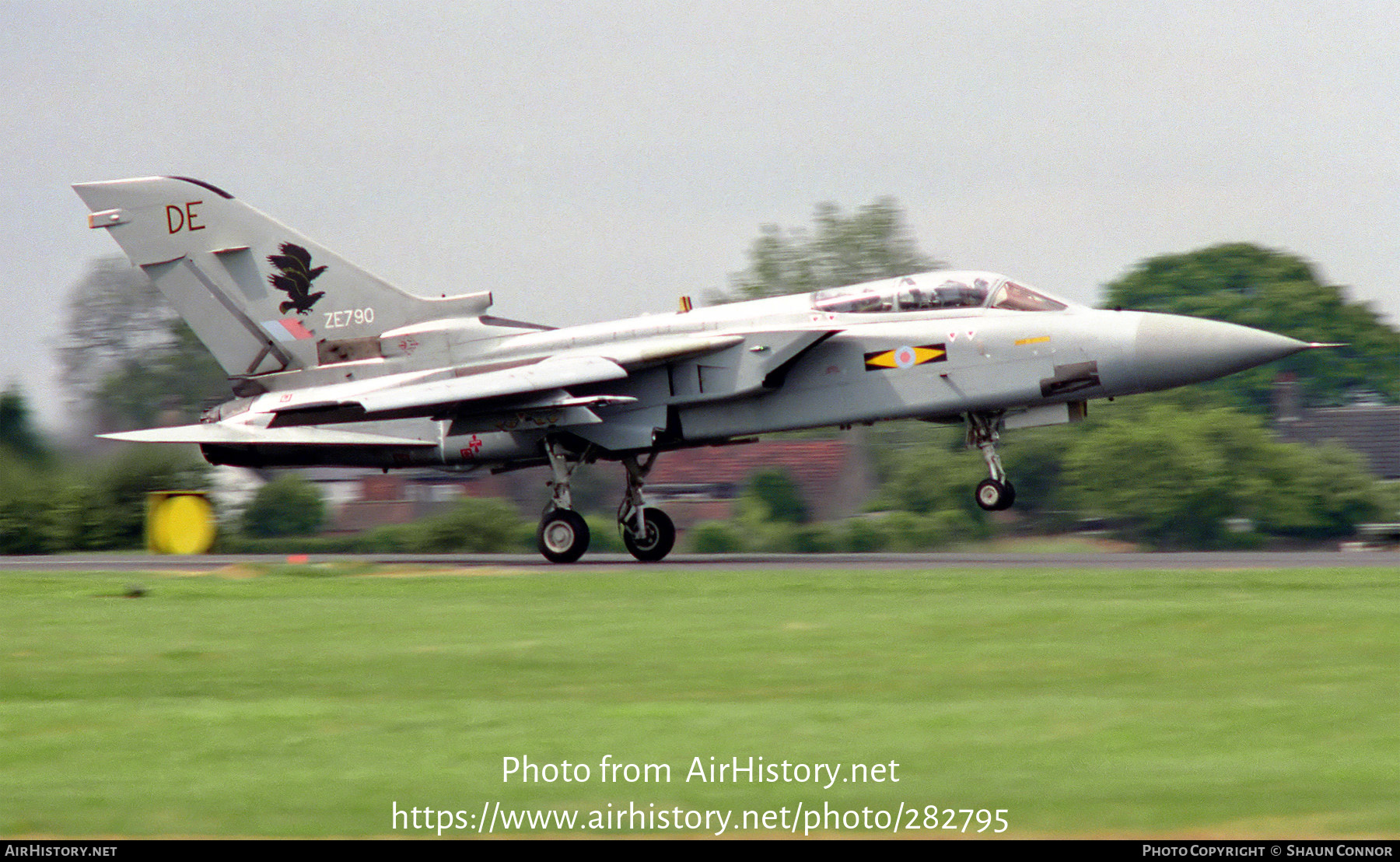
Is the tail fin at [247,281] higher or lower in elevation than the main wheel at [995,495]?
higher

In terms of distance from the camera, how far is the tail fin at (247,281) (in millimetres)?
22562

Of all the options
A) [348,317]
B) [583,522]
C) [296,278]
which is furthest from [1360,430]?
[296,278]

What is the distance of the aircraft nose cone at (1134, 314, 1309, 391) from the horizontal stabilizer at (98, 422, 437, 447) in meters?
9.59

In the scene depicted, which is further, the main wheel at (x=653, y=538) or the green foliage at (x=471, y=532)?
the green foliage at (x=471, y=532)

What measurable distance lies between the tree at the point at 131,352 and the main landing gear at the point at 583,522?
92.5 ft

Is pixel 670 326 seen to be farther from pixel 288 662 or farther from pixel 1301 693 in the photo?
pixel 1301 693

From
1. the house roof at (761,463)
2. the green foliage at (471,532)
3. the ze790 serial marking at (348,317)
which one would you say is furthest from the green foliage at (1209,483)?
the ze790 serial marking at (348,317)

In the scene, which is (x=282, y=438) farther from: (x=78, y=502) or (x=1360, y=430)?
(x=1360, y=430)

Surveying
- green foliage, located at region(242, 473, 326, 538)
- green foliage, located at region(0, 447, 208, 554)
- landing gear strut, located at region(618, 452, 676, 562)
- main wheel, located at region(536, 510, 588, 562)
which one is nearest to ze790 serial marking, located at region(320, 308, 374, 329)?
main wheel, located at region(536, 510, 588, 562)

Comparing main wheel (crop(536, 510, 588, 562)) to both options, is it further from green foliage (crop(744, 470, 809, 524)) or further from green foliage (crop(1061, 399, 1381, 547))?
green foliage (crop(1061, 399, 1381, 547))

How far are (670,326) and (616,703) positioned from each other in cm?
1234

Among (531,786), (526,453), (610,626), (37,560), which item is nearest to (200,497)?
(37,560)

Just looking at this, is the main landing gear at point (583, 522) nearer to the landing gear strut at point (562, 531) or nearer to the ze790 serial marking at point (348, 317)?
the landing gear strut at point (562, 531)
